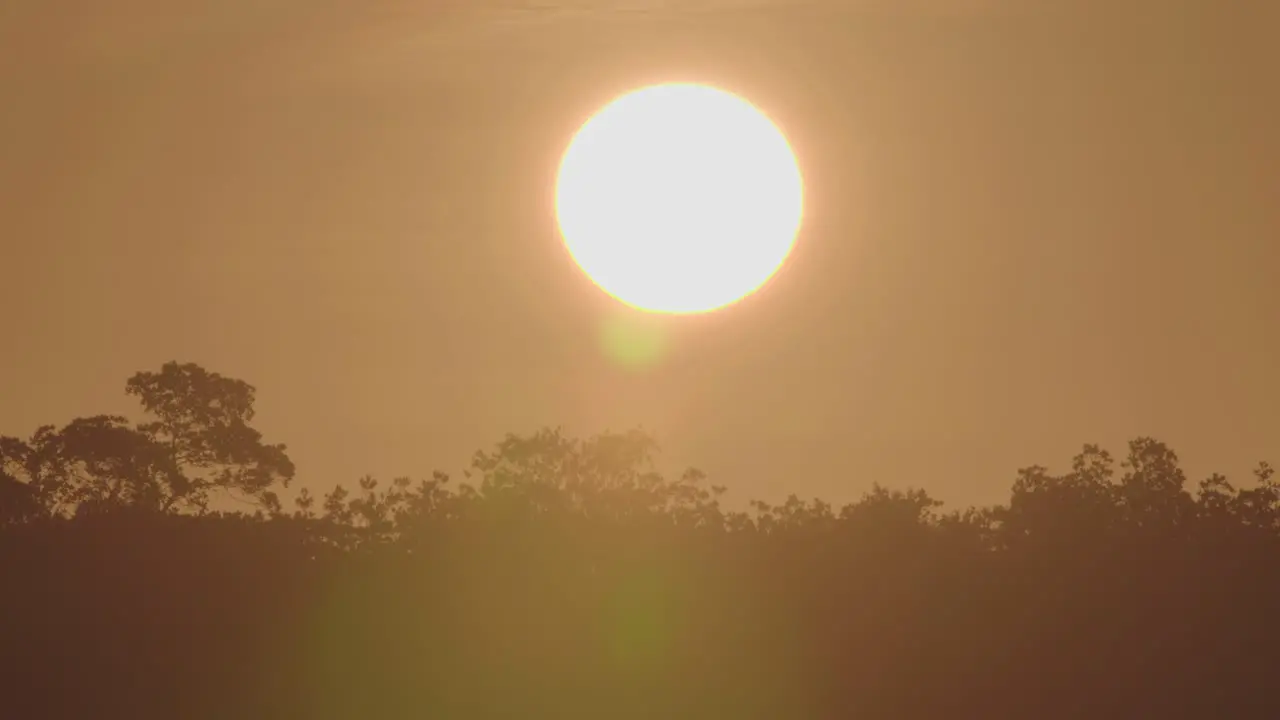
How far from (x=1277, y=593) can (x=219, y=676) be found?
24473 millimetres

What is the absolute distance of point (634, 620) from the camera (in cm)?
4866

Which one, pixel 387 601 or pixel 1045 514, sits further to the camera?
pixel 1045 514

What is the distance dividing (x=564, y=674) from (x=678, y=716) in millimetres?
2752

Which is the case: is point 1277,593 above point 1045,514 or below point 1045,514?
below

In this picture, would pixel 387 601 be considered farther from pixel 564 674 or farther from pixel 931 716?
pixel 931 716

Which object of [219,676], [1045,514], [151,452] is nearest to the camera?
[219,676]

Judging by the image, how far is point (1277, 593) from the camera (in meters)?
49.6

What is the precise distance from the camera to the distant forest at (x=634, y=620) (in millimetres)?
47219

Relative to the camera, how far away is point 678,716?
47188 mm

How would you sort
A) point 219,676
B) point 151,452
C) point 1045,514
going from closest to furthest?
point 219,676 → point 1045,514 → point 151,452

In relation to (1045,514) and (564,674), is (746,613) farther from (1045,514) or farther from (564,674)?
(1045,514)

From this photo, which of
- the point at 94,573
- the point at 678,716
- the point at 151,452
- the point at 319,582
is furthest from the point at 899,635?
the point at 151,452

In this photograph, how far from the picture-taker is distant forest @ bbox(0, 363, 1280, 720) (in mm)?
47219

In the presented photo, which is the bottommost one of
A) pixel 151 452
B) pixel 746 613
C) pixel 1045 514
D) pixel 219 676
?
pixel 219 676
